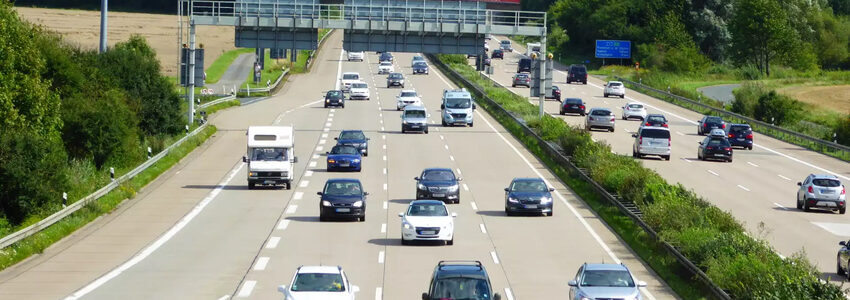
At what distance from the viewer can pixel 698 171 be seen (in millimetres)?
55875

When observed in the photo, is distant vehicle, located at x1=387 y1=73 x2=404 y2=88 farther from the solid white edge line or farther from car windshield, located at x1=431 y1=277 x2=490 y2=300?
car windshield, located at x1=431 y1=277 x2=490 y2=300

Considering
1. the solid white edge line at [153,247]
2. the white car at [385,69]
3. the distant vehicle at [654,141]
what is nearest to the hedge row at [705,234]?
the distant vehicle at [654,141]

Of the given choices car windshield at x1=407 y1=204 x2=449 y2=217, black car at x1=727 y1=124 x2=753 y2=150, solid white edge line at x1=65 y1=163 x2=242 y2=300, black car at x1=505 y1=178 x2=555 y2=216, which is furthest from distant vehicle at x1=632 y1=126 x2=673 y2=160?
car windshield at x1=407 y1=204 x2=449 y2=217

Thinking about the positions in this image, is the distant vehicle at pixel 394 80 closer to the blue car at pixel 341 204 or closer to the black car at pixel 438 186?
the black car at pixel 438 186

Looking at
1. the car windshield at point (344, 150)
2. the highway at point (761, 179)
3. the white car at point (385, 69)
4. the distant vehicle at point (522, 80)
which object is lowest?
the highway at point (761, 179)

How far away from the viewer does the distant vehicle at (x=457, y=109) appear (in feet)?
246

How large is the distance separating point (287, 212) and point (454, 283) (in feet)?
64.5

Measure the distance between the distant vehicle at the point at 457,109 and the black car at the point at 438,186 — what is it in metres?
31.1

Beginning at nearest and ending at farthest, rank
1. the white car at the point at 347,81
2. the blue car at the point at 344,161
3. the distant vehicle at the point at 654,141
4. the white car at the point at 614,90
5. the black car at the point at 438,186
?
1. the black car at the point at 438,186
2. the blue car at the point at 344,161
3. the distant vehicle at the point at 654,141
4. the white car at the point at 347,81
5. the white car at the point at 614,90

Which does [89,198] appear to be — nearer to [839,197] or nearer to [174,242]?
[174,242]

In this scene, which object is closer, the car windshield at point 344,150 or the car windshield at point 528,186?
the car windshield at point 528,186

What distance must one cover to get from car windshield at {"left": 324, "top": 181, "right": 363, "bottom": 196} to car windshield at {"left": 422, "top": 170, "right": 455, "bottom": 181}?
456cm

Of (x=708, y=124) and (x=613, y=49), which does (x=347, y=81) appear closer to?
(x=708, y=124)

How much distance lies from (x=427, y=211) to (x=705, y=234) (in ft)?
25.9
